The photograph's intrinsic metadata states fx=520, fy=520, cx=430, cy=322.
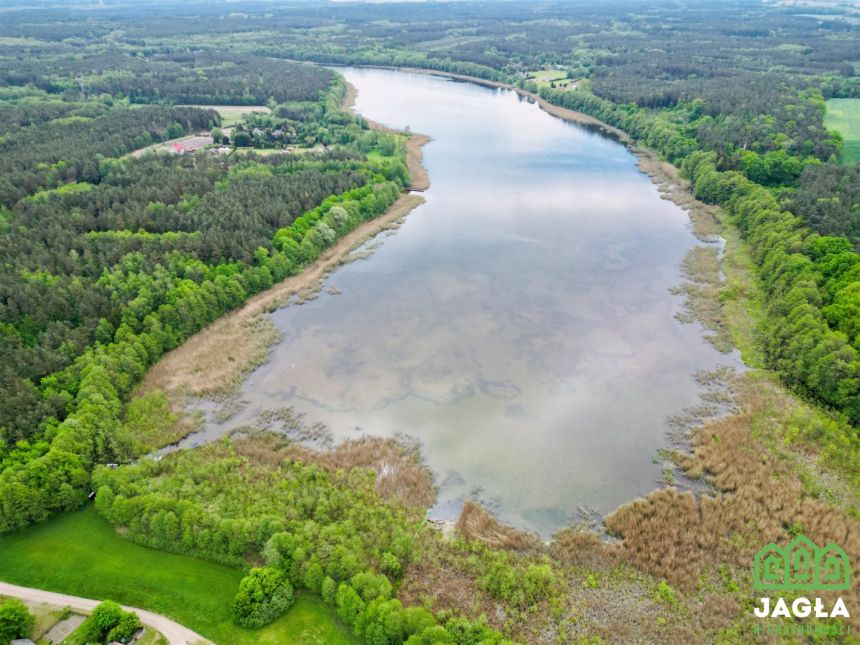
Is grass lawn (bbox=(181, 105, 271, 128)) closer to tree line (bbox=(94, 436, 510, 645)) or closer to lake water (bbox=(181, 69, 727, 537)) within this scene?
lake water (bbox=(181, 69, 727, 537))

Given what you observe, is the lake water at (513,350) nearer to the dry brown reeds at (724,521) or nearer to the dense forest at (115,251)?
the dry brown reeds at (724,521)

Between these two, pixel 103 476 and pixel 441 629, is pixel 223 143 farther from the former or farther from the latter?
pixel 441 629

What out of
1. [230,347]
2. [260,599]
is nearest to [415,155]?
[230,347]

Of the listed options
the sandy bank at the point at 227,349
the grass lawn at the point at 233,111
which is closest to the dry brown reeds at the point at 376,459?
the sandy bank at the point at 227,349

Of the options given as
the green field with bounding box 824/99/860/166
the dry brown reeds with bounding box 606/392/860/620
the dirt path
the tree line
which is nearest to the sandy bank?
the tree line

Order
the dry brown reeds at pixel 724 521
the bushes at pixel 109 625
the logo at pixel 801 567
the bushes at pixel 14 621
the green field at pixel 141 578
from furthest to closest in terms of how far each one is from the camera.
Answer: the dry brown reeds at pixel 724 521, the logo at pixel 801 567, the green field at pixel 141 578, the bushes at pixel 109 625, the bushes at pixel 14 621

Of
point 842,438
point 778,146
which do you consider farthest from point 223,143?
point 842,438
